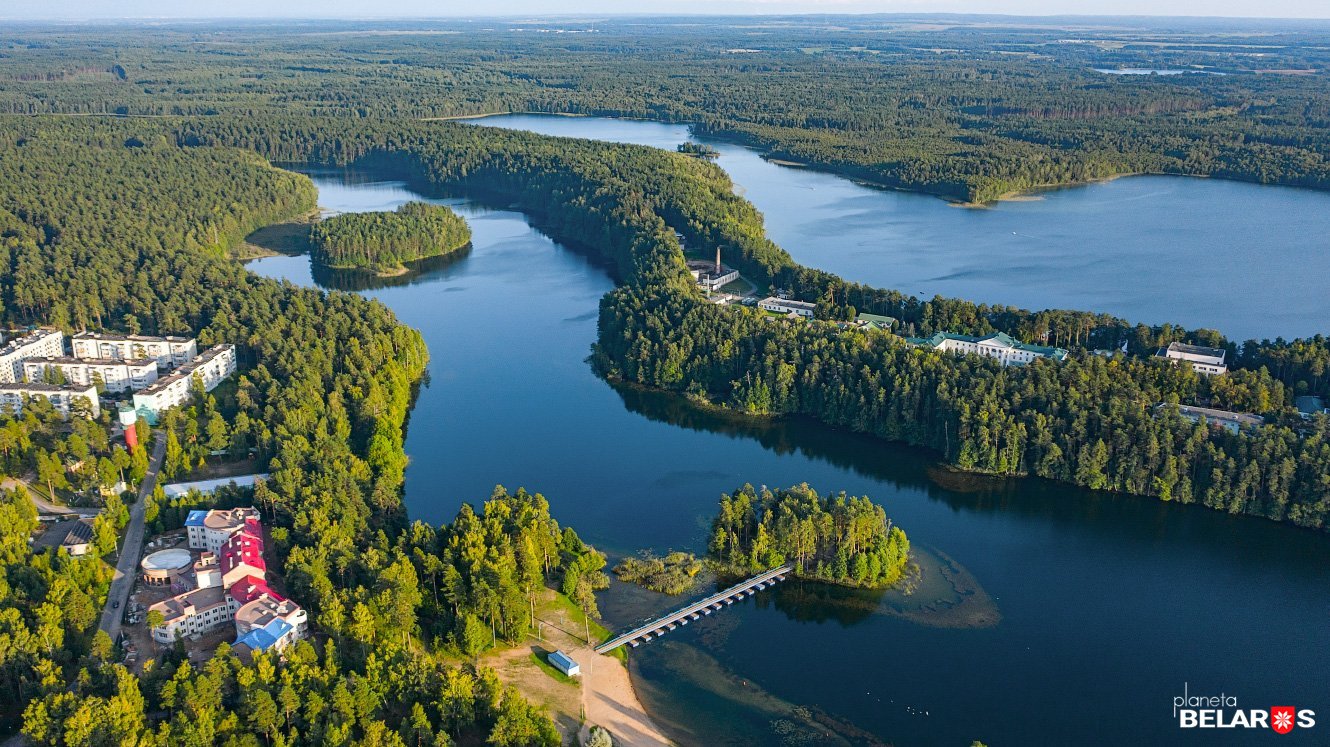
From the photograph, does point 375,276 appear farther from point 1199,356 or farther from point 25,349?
point 1199,356

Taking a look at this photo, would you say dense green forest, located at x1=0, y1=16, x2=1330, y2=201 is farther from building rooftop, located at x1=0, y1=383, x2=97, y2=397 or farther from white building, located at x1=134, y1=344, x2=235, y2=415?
building rooftop, located at x1=0, y1=383, x2=97, y2=397

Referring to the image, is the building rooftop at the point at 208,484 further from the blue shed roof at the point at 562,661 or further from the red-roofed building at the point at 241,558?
the blue shed roof at the point at 562,661

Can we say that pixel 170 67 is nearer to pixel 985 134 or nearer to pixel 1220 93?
pixel 985 134

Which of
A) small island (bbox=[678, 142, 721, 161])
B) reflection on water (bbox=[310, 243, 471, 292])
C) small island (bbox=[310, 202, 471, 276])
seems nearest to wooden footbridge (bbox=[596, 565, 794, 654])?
reflection on water (bbox=[310, 243, 471, 292])

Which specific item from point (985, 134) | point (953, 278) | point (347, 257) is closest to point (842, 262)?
point (953, 278)

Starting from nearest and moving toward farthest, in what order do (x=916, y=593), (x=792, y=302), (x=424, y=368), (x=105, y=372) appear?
(x=916, y=593) < (x=105, y=372) < (x=424, y=368) < (x=792, y=302)

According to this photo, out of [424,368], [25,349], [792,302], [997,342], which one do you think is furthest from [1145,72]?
[25,349]

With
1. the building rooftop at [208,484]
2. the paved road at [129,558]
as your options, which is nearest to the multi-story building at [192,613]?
the paved road at [129,558]
